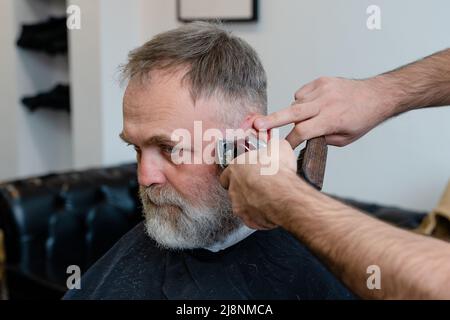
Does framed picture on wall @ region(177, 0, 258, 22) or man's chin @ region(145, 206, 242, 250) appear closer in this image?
man's chin @ region(145, 206, 242, 250)

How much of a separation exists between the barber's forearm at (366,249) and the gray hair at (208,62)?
412 mm

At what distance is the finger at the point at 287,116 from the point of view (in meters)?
1.06

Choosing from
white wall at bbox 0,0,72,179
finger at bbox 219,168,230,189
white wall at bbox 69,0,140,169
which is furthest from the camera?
white wall at bbox 0,0,72,179

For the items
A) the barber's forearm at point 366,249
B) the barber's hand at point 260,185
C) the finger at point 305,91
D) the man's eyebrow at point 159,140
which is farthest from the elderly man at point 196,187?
the barber's forearm at point 366,249

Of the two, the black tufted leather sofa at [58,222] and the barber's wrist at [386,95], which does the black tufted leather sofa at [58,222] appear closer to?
the black tufted leather sofa at [58,222]

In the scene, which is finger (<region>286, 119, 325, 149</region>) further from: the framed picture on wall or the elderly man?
the framed picture on wall

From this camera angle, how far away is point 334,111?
1.13m

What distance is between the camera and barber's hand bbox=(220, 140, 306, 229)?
33.5 inches

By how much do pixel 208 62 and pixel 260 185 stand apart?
1.24 feet

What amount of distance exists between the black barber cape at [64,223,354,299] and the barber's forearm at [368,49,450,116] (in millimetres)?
405

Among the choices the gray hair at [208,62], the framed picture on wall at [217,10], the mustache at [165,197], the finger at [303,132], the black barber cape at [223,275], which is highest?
the framed picture on wall at [217,10]

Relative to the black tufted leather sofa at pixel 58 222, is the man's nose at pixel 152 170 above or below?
above

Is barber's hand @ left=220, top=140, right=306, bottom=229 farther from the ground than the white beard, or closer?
farther from the ground

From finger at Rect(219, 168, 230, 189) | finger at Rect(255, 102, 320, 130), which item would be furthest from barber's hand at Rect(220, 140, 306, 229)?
finger at Rect(255, 102, 320, 130)
